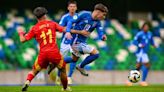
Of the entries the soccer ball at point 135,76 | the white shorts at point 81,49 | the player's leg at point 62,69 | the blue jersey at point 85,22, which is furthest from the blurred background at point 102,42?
the player's leg at point 62,69

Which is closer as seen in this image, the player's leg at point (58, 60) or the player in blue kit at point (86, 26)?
the player's leg at point (58, 60)

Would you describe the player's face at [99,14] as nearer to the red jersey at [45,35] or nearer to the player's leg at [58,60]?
the red jersey at [45,35]

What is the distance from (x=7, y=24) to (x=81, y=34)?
1309 centimetres

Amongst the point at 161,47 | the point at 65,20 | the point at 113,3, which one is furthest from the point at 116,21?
the point at 65,20

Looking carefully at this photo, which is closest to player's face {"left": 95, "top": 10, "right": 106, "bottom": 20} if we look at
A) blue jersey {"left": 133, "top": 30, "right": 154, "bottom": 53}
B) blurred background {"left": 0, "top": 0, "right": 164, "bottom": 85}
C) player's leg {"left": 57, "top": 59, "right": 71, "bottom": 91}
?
player's leg {"left": 57, "top": 59, "right": 71, "bottom": 91}

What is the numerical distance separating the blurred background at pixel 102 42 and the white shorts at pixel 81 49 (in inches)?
317

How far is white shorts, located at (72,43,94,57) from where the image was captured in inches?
519

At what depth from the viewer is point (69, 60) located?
13.8m

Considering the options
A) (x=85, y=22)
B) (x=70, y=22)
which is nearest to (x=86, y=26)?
(x=85, y=22)

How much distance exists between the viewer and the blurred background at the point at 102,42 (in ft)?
77.0

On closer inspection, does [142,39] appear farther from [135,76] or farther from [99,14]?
[99,14]

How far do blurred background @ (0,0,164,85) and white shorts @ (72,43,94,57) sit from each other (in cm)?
805

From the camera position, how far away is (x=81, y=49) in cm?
1332

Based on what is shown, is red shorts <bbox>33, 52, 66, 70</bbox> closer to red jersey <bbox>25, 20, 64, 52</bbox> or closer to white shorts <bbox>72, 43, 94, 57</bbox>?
red jersey <bbox>25, 20, 64, 52</bbox>
